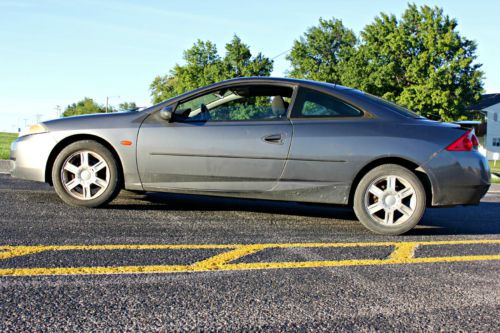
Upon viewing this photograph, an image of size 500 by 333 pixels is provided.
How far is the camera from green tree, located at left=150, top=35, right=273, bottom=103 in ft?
179

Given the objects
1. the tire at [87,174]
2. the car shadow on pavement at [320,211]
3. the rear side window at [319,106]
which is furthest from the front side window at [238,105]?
the car shadow on pavement at [320,211]

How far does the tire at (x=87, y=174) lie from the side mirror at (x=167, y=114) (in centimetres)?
68

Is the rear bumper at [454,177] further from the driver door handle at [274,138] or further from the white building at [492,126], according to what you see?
the white building at [492,126]

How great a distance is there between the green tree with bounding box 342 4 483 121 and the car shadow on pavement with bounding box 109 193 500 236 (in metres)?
43.3

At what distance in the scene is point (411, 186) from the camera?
500 cm

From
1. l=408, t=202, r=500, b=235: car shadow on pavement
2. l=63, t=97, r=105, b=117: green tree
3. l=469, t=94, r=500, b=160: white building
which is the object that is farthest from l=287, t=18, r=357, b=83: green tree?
l=63, t=97, r=105, b=117: green tree

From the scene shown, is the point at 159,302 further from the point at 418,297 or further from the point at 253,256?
the point at 418,297

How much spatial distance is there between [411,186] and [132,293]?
10.4ft

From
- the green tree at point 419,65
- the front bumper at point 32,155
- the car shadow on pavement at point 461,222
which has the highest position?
the green tree at point 419,65

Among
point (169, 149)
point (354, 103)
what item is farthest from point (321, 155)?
point (169, 149)

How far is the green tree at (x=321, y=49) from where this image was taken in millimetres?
63625

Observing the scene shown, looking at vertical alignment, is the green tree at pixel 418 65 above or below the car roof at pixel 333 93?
above

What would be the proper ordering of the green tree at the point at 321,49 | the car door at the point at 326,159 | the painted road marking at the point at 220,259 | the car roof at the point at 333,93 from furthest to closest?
the green tree at the point at 321,49 < the car roof at the point at 333,93 < the car door at the point at 326,159 < the painted road marking at the point at 220,259

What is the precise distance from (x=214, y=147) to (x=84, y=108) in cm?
14127
